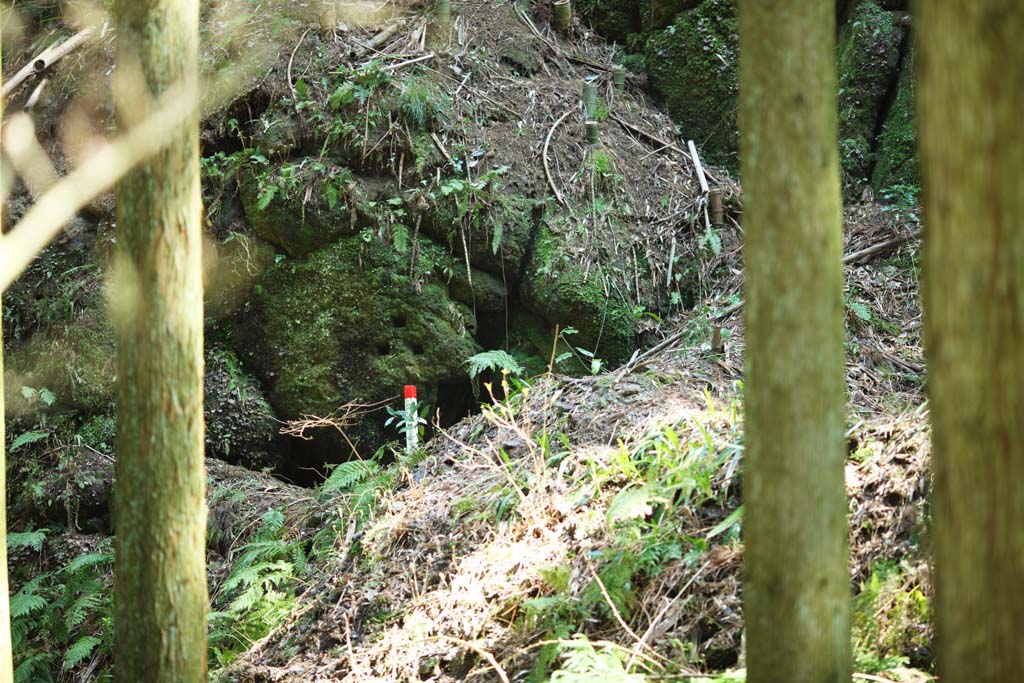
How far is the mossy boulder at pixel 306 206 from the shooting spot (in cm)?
818

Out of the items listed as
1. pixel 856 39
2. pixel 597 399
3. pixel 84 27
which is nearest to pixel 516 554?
pixel 597 399

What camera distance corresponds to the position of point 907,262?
7.11 metres

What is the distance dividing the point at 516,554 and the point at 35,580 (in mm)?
4373

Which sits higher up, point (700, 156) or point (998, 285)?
point (700, 156)

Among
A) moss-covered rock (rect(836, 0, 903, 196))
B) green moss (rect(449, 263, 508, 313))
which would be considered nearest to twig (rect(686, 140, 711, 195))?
moss-covered rock (rect(836, 0, 903, 196))

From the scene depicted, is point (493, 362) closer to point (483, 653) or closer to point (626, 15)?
point (483, 653)

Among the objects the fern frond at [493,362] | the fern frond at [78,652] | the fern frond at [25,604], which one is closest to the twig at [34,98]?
the fern frond at [25,604]

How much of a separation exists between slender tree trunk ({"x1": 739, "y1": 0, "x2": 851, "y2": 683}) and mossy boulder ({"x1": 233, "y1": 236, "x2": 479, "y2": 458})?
5.61m

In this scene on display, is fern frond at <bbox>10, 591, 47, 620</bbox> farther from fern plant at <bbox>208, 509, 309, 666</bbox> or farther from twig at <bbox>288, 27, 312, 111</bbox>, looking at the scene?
twig at <bbox>288, 27, 312, 111</bbox>

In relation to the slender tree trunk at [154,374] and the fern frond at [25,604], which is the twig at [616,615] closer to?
the slender tree trunk at [154,374]

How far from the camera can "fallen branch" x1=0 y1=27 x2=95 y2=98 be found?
912 centimetres

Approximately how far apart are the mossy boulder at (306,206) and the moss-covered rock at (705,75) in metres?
4.05

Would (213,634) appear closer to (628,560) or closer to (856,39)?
(628,560)

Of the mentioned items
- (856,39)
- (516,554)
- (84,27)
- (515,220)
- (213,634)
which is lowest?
(213,634)
